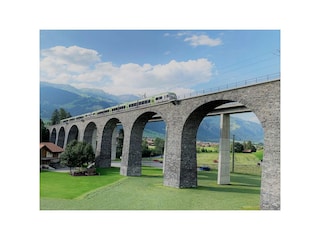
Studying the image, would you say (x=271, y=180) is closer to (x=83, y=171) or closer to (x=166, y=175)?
(x=166, y=175)

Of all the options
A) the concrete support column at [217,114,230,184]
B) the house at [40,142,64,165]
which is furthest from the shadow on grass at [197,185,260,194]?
the house at [40,142,64,165]

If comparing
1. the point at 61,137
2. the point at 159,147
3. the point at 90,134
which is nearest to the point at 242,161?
the point at 159,147

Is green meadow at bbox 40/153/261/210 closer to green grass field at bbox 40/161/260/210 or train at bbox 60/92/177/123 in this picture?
green grass field at bbox 40/161/260/210

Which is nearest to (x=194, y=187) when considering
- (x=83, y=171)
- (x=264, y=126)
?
(x=264, y=126)

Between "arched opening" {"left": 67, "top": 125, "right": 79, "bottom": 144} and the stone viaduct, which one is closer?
the stone viaduct

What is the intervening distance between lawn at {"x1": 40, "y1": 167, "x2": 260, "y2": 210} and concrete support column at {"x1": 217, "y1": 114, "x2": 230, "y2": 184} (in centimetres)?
70

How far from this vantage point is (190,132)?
17922 mm

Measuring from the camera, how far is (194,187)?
17672mm

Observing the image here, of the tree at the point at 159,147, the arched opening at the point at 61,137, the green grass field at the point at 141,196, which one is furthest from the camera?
the tree at the point at 159,147

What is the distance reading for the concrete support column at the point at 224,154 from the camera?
19.8 m

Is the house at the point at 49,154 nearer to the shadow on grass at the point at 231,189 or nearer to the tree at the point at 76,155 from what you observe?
the tree at the point at 76,155

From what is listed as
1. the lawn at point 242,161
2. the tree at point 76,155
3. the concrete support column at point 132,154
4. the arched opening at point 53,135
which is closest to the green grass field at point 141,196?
the tree at point 76,155

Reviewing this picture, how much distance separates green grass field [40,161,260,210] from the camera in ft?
41.1
